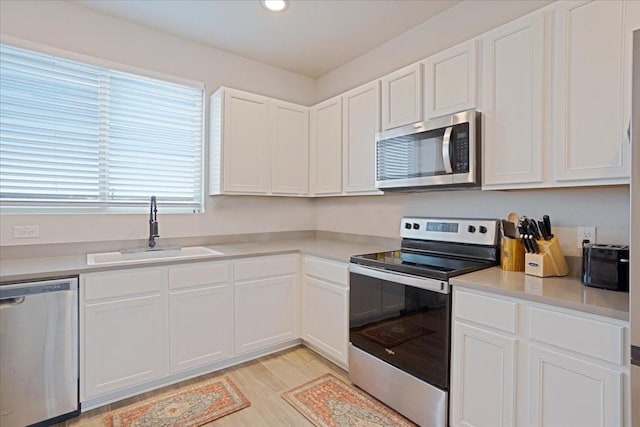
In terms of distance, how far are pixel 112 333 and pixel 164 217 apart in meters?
1.03

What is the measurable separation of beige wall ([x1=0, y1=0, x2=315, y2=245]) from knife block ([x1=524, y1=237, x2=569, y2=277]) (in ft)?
7.67

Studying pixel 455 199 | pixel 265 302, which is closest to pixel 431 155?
pixel 455 199

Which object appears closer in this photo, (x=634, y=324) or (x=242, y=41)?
(x=634, y=324)

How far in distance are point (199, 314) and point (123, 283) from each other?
56cm

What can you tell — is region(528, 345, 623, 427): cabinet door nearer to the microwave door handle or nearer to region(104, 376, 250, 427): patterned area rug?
the microwave door handle

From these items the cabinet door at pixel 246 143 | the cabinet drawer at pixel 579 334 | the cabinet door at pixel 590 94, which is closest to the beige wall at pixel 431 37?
the cabinet door at pixel 590 94

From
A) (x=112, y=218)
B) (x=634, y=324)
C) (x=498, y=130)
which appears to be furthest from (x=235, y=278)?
(x=634, y=324)

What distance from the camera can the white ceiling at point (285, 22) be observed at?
2.41 m

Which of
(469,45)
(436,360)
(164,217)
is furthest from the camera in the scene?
(164,217)

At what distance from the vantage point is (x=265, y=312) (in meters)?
2.70

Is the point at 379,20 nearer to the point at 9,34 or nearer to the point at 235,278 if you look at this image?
the point at 235,278

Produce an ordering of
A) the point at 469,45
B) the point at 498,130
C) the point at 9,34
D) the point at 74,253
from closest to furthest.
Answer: the point at 498,130, the point at 469,45, the point at 9,34, the point at 74,253

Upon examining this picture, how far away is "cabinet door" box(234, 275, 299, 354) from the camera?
2576mm

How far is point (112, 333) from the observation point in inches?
80.9
